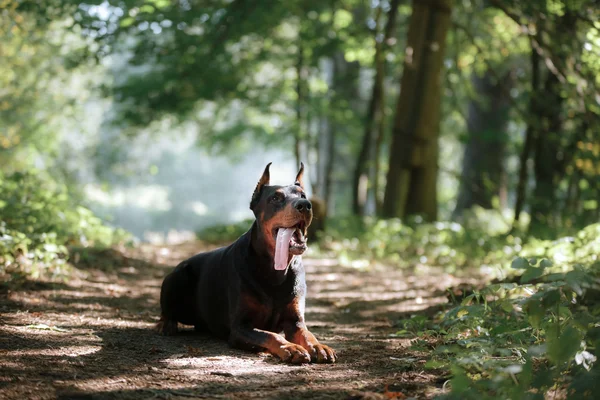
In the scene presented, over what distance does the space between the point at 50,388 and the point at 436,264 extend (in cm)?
885

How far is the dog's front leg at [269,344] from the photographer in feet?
15.6

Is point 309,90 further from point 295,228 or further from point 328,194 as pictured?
point 295,228

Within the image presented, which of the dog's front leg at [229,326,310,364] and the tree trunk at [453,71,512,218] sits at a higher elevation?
the tree trunk at [453,71,512,218]

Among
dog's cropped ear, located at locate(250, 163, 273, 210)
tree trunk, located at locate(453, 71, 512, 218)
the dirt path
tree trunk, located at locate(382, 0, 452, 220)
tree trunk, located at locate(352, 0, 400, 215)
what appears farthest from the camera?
tree trunk, located at locate(453, 71, 512, 218)

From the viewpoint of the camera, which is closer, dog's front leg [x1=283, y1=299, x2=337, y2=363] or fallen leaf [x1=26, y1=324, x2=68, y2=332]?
dog's front leg [x1=283, y1=299, x2=337, y2=363]

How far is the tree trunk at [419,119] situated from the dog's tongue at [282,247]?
10.9 m

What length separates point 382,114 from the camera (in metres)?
17.8

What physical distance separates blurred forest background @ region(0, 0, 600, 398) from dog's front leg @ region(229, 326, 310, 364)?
1.26m

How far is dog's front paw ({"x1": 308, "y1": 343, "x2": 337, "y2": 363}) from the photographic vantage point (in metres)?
4.77

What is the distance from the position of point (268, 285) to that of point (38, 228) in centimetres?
426

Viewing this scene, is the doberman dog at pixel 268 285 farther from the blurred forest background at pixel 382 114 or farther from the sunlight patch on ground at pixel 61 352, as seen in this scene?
the blurred forest background at pixel 382 114

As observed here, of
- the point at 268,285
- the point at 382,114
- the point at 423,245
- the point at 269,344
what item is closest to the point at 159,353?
the point at 269,344

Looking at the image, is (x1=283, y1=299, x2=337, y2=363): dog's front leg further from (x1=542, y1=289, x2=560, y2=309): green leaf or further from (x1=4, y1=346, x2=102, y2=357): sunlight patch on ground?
(x1=542, y1=289, x2=560, y2=309): green leaf

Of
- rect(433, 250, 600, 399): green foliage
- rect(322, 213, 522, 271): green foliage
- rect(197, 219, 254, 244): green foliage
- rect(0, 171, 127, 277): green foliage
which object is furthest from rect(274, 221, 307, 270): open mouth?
rect(197, 219, 254, 244): green foliage
